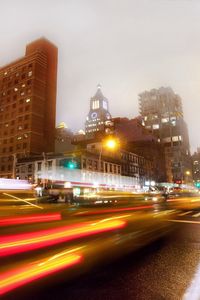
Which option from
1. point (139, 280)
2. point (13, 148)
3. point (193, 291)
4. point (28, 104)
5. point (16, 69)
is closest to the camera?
point (193, 291)

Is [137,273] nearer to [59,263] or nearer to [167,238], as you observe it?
[59,263]

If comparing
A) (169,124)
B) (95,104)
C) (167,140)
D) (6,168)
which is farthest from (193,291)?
(95,104)

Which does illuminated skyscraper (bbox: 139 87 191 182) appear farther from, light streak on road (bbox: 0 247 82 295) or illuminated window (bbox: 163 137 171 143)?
light streak on road (bbox: 0 247 82 295)

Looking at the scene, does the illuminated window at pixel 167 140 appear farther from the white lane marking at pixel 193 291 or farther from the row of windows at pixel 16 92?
the white lane marking at pixel 193 291

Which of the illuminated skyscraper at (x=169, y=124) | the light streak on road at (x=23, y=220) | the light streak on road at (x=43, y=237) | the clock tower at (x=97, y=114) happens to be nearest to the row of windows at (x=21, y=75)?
the illuminated skyscraper at (x=169, y=124)

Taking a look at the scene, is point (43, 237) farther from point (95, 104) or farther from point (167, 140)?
point (95, 104)

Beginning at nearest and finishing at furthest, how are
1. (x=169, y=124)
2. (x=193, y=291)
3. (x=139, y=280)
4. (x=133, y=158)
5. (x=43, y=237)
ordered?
1. (x=193, y=291)
2. (x=139, y=280)
3. (x=43, y=237)
4. (x=133, y=158)
5. (x=169, y=124)

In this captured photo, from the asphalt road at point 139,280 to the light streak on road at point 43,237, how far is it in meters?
2.45

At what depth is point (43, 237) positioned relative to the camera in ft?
25.6

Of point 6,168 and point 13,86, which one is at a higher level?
point 13,86

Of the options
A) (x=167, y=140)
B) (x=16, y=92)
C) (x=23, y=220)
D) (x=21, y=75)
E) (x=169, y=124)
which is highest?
(x=21, y=75)

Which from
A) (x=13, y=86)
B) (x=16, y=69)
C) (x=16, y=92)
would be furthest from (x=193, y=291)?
(x=16, y=69)

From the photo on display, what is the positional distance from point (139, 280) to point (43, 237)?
4.03 meters

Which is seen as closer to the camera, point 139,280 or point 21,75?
point 139,280
